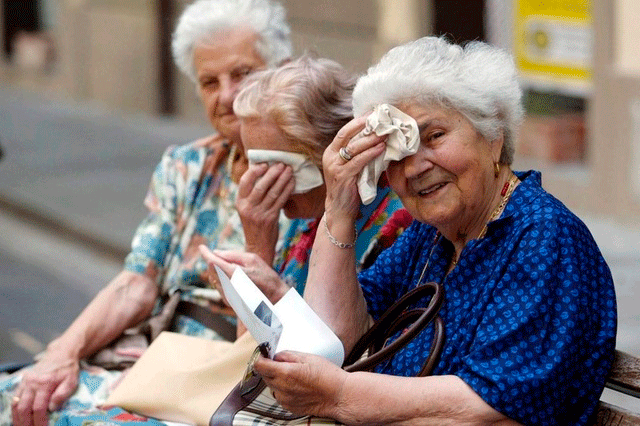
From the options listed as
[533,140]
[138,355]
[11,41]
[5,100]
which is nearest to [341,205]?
[138,355]

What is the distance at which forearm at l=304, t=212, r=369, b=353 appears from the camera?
3.05 meters

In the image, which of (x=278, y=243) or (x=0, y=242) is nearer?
(x=278, y=243)

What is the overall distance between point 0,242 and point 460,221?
7.53 meters

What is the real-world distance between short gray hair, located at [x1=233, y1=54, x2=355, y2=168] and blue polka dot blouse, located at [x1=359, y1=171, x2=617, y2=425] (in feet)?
2.43

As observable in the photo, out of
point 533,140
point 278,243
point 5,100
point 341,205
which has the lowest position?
point 5,100

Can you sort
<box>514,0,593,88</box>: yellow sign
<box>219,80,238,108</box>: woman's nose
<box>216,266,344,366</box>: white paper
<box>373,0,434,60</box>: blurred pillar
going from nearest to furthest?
<box>216,266,344,366</box>: white paper < <box>219,80,238,108</box>: woman's nose < <box>514,0,593,88</box>: yellow sign < <box>373,0,434,60</box>: blurred pillar

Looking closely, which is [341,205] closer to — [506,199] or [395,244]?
[395,244]

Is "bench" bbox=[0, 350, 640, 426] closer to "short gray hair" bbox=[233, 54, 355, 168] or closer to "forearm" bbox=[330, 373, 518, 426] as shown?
"forearm" bbox=[330, 373, 518, 426]

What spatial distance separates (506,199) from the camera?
2816mm

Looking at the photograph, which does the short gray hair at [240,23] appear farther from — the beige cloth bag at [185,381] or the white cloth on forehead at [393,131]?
the white cloth on forehead at [393,131]

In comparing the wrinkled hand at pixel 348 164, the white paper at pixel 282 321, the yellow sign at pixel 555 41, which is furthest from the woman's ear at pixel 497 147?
the yellow sign at pixel 555 41

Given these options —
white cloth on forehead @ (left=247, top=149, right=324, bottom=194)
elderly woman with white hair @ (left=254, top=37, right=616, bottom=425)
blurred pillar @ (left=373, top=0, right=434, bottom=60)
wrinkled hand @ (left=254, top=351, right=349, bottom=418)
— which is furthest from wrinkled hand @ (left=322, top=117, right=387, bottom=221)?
blurred pillar @ (left=373, top=0, right=434, bottom=60)

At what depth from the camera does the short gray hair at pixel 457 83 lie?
276 cm

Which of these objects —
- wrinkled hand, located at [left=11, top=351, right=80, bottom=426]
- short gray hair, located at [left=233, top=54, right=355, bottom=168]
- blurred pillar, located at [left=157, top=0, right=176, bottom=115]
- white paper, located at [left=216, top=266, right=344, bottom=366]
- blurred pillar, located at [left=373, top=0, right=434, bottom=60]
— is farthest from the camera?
blurred pillar, located at [left=157, top=0, right=176, bottom=115]
